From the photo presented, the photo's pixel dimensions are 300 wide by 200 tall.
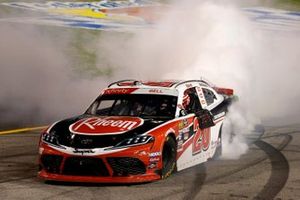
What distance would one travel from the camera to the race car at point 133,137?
821 cm

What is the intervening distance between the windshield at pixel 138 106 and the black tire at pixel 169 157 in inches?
21.8

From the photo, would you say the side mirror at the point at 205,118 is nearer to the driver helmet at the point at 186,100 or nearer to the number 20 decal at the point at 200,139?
the number 20 decal at the point at 200,139

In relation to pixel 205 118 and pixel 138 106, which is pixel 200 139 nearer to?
pixel 205 118

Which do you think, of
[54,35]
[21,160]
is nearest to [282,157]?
[21,160]

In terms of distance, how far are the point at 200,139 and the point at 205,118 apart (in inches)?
13.7

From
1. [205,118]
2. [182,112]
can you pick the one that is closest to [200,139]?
[205,118]

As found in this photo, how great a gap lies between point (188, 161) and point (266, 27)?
16.0 meters

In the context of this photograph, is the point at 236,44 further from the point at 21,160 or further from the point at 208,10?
the point at 21,160

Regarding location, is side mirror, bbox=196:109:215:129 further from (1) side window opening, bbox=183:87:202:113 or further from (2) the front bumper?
(2) the front bumper

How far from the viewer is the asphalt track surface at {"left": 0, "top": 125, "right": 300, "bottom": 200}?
7.78 m

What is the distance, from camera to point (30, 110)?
1634 cm

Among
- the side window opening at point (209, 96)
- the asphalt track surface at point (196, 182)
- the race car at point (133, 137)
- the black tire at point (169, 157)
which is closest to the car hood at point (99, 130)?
the race car at point (133, 137)

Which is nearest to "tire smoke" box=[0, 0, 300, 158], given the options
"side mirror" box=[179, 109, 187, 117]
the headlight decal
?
"side mirror" box=[179, 109, 187, 117]

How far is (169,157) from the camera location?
8820 millimetres
